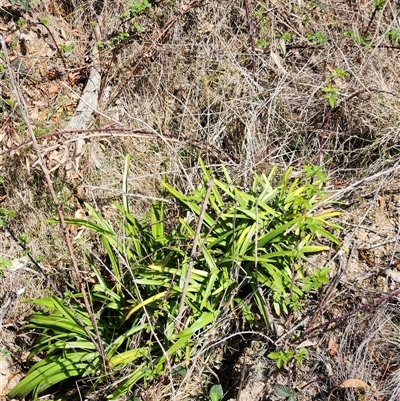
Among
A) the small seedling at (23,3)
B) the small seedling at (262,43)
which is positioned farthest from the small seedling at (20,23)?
the small seedling at (262,43)

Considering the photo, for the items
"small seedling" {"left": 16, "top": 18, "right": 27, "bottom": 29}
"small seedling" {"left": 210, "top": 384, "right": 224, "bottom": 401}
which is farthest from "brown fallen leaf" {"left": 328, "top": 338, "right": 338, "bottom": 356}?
"small seedling" {"left": 16, "top": 18, "right": 27, "bottom": 29}

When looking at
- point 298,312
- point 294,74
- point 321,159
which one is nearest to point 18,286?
point 298,312

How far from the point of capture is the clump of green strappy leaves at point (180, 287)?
9.80 ft

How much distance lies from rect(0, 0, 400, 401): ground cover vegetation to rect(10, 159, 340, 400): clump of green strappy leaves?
0.05 ft

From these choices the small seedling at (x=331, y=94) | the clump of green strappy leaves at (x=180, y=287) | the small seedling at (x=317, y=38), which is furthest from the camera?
the small seedling at (x=317, y=38)

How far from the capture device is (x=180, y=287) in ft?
9.92

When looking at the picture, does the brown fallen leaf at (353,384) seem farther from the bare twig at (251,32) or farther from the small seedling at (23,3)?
the small seedling at (23,3)

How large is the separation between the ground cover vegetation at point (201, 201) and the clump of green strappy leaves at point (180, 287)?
0.01 meters

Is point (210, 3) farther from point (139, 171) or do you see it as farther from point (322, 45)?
point (139, 171)

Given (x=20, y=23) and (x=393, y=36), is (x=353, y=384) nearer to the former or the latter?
(x=393, y=36)

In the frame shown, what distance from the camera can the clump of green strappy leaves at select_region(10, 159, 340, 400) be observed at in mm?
2986

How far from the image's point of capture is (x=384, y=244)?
330cm

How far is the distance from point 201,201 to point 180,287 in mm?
536

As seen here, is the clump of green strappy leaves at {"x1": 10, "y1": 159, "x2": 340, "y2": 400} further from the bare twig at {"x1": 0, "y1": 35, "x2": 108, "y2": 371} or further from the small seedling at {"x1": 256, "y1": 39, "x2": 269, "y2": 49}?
the small seedling at {"x1": 256, "y1": 39, "x2": 269, "y2": 49}
